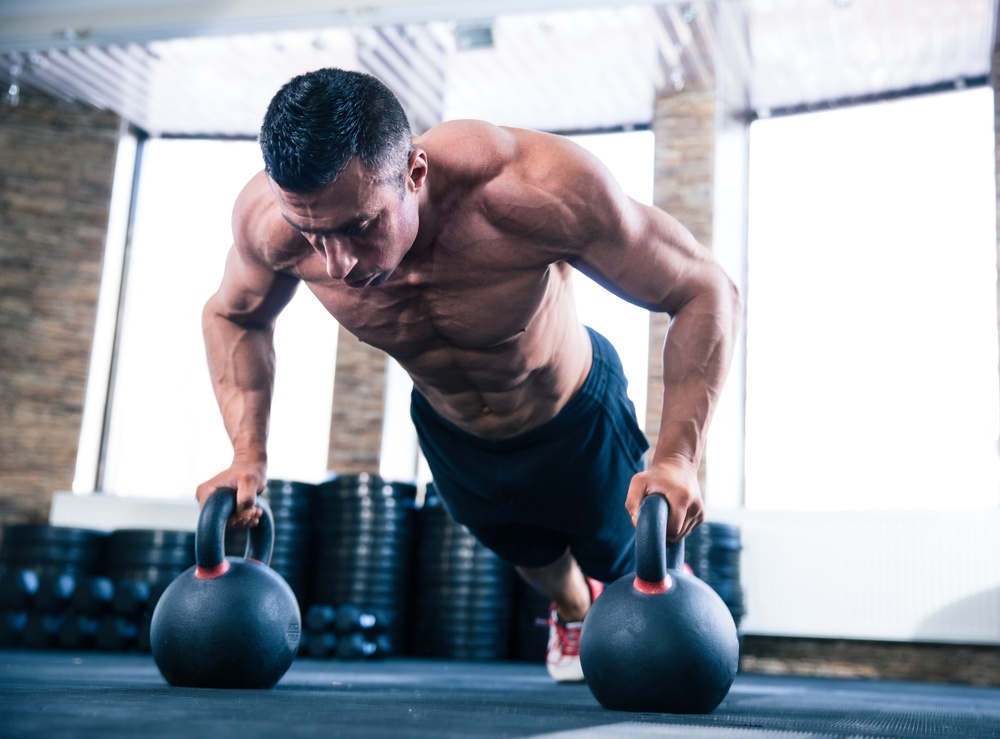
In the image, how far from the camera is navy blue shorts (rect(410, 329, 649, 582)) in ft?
7.86

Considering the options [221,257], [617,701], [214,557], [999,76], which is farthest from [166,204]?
[617,701]

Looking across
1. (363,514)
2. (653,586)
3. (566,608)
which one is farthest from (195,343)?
(653,586)

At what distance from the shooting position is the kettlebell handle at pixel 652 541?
65.1 inches

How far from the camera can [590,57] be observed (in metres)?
6.20

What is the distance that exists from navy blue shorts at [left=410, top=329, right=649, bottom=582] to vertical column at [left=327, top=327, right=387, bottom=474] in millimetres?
3978

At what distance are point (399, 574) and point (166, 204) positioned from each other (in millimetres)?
3515

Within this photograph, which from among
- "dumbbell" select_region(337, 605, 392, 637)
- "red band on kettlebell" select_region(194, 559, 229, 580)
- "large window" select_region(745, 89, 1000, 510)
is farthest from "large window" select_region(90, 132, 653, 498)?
"red band on kettlebell" select_region(194, 559, 229, 580)

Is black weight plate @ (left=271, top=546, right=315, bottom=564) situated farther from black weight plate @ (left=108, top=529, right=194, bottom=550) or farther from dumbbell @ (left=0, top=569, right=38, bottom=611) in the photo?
dumbbell @ (left=0, top=569, right=38, bottom=611)

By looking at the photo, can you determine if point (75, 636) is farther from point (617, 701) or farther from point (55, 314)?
point (617, 701)

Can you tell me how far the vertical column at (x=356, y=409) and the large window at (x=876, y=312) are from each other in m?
2.36

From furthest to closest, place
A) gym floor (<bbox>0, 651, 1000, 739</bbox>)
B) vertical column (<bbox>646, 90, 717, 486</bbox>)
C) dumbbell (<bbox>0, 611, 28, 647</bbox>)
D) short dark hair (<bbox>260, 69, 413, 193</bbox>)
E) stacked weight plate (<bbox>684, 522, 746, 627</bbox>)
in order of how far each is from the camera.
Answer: vertical column (<bbox>646, 90, 717, 486</bbox>), stacked weight plate (<bbox>684, 522, 746, 627</bbox>), dumbbell (<bbox>0, 611, 28, 647</bbox>), short dark hair (<bbox>260, 69, 413, 193</bbox>), gym floor (<bbox>0, 651, 1000, 739</bbox>)

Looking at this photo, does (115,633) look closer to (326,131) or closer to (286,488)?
(286,488)

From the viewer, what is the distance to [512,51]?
6.18m

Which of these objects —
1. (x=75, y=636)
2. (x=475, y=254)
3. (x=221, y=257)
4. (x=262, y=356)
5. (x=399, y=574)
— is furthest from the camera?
(x=221, y=257)
